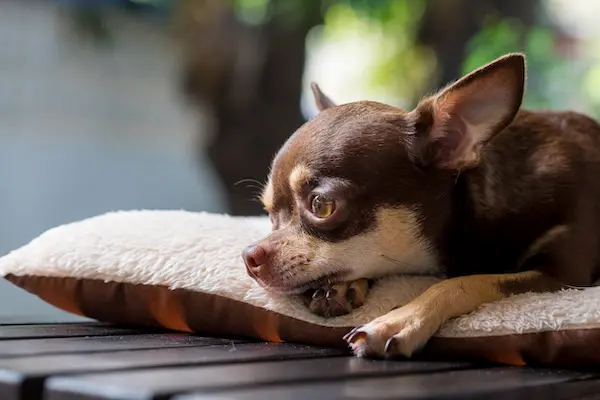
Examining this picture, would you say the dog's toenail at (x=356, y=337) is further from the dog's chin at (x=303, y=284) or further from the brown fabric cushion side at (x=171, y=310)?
the dog's chin at (x=303, y=284)

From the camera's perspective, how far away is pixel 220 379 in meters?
1.50

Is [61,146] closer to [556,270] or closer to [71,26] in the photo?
[71,26]

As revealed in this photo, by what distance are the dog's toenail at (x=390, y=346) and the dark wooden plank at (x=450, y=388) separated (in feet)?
0.48

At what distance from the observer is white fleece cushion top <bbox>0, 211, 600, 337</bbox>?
1883 mm

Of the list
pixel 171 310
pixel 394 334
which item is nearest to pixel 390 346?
pixel 394 334

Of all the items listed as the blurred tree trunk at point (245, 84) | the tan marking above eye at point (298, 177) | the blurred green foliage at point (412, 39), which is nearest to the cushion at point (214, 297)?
the tan marking above eye at point (298, 177)

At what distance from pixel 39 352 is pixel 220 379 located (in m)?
0.49

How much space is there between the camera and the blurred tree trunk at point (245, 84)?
5109 mm

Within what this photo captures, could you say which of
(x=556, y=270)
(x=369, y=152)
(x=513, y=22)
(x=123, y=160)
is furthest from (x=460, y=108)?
(x=123, y=160)

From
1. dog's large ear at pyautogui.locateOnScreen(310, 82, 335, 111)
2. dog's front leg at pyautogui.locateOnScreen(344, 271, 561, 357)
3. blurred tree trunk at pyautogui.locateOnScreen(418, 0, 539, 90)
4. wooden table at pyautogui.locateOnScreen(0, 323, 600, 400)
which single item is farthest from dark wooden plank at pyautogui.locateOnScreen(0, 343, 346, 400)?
blurred tree trunk at pyautogui.locateOnScreen(418, 0, 539, 90)

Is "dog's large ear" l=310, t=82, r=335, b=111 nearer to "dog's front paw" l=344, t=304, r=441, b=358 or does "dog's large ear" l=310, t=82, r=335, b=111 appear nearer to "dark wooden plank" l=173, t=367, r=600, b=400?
"dog's front paw" l=344, t=304, r=441, b=358

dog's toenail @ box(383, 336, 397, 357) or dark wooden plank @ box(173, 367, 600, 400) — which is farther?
dog's toenail @ box(383, 336, 397, 357)

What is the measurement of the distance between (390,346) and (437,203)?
0.48 metres

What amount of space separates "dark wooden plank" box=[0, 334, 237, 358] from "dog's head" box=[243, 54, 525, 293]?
8.7 inches
